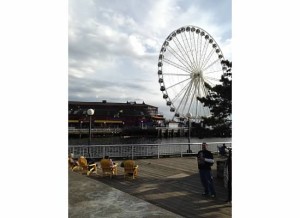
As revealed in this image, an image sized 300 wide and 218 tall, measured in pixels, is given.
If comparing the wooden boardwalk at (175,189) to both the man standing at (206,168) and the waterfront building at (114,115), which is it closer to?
the man standing at (206,168)

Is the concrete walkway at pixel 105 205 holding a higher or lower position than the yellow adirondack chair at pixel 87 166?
higher

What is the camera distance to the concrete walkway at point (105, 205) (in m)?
2.61

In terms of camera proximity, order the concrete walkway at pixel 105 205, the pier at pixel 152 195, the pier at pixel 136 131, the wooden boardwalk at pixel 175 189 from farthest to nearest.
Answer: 1. the pier at pixel 136 131
2. the wooden boardwalk at pixel 175 189
3. the pier at pixel 152 195
4. the concrete walkway at pixel 105 205

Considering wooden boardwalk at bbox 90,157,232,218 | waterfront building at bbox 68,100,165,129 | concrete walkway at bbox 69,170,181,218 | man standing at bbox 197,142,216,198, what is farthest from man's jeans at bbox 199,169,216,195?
waterfront building at bbox 68,100,165,129

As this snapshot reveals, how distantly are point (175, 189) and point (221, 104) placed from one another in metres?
Answer: 3.84

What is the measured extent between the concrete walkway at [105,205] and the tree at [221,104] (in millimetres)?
5960

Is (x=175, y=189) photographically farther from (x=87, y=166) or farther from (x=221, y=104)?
(x=221, y=104)

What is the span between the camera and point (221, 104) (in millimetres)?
9039

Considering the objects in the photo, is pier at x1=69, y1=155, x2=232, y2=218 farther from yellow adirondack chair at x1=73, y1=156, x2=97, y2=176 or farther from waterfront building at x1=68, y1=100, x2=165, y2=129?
waterfront building at x1=68, y1=100, x2=165, y2=129

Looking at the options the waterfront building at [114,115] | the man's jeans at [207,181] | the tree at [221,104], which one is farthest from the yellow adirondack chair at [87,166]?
the waterfront building at [114,115]
